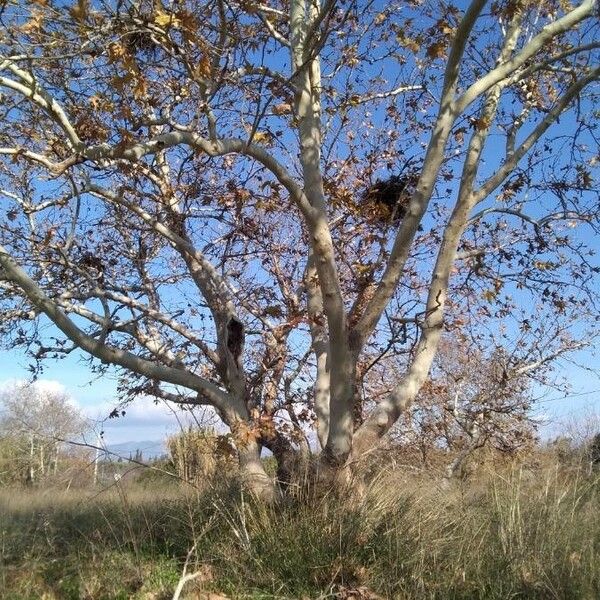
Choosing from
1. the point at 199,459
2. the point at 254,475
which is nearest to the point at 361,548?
the point at 254,475

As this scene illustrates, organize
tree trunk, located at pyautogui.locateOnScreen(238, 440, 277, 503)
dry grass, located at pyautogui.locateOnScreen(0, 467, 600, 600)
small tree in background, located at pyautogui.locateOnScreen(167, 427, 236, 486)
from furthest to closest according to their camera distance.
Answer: small tree in background, located at pyautogui.locateOnScreen(167, 427, 236, 486)
tree trunk, located at pyautogui.locateOnScreen(238, 440, 277, 503)
dry grass, located at pyautogui.locateOnScreen(0, 467, 600, 600)

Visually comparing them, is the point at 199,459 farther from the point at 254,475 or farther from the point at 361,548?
the point at 361,548

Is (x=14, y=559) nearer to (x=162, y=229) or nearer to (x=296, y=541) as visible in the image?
(x=296, y=541)

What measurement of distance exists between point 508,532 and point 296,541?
1782 millimetres

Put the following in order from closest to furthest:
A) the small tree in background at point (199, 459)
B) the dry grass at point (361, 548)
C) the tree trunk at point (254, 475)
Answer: the dry grass at point (361, 548) < the tree trunk at point (254, 475) < the small tree in background at point (199, 459)

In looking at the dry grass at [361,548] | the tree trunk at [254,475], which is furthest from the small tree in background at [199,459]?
the dry grass at [361,548]

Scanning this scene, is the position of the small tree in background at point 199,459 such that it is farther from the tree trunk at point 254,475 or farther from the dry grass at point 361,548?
the dry grass at point 361,548

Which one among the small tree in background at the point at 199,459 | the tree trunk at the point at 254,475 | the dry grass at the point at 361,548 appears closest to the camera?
the dry grass at the point at 361,548

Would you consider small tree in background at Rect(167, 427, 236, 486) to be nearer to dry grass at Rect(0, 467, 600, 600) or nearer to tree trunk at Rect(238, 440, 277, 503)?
tree trunk at Rect(238, 440, 277, 503)

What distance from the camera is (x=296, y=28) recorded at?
24.5 feet

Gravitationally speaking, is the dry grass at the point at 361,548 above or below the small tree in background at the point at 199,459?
below

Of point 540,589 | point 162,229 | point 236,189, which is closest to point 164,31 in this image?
point 162,229

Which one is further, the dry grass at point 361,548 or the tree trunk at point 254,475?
the tree trunk at point 254,475

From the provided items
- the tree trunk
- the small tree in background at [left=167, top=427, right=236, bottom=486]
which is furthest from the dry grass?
the small tree in background at [left=167, top=427, right=236, bottom=486]
